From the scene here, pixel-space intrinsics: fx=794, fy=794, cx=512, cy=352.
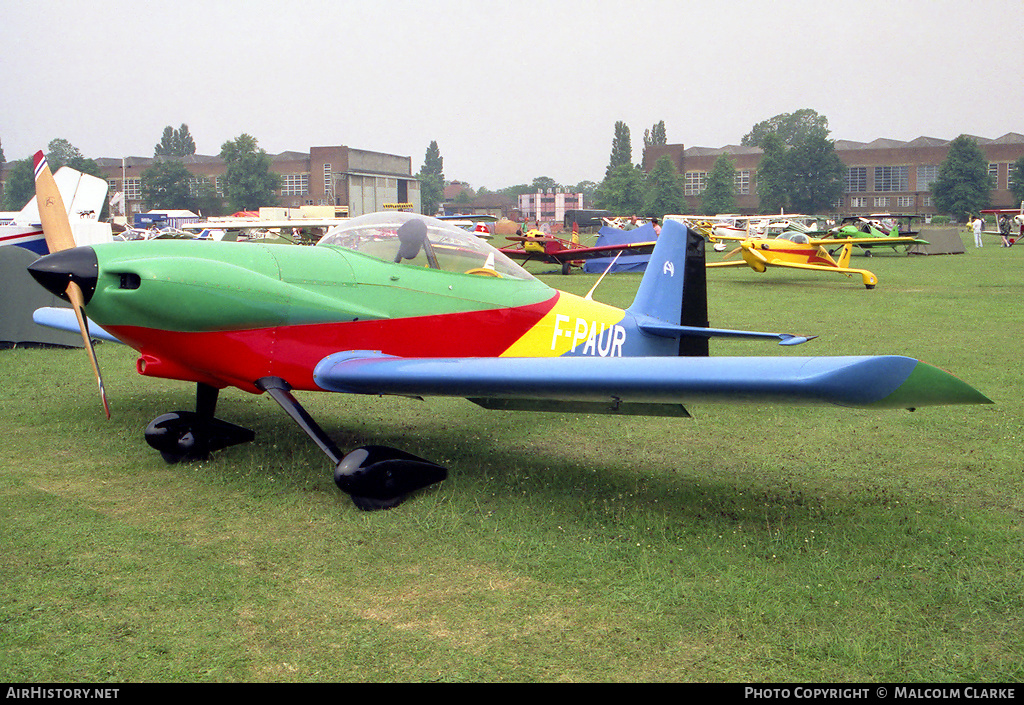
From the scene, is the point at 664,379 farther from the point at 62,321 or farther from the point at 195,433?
the point at 62,321


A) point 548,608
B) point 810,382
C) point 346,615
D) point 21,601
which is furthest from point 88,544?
point 810,382

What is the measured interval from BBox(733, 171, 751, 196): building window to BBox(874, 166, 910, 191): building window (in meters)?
18.7

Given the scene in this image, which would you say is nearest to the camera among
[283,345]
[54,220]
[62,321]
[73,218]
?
[283,345]

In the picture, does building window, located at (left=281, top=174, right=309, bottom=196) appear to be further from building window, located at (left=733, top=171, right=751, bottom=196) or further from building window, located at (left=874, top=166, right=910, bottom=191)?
building window, located at (left=874, top=166, right=910, bottom=191)

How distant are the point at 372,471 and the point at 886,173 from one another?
13018cm

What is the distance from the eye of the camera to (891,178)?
118m

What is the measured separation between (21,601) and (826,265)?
2183 centimetres

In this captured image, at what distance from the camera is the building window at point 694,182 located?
5123 inches

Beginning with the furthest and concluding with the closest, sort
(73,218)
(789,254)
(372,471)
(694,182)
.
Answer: (694,182), (789,254), (73,218), (372,471)


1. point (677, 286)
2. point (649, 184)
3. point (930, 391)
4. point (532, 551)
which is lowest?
point (532, 551)

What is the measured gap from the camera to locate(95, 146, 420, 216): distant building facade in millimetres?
116125

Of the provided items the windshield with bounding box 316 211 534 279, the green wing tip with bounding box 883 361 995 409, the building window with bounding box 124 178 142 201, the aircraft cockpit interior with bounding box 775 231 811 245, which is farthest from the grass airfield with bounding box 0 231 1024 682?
the building window with bounding box 124 178 142 201

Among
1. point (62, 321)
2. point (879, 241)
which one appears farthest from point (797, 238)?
point (62, 321)

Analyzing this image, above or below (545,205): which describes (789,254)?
below
